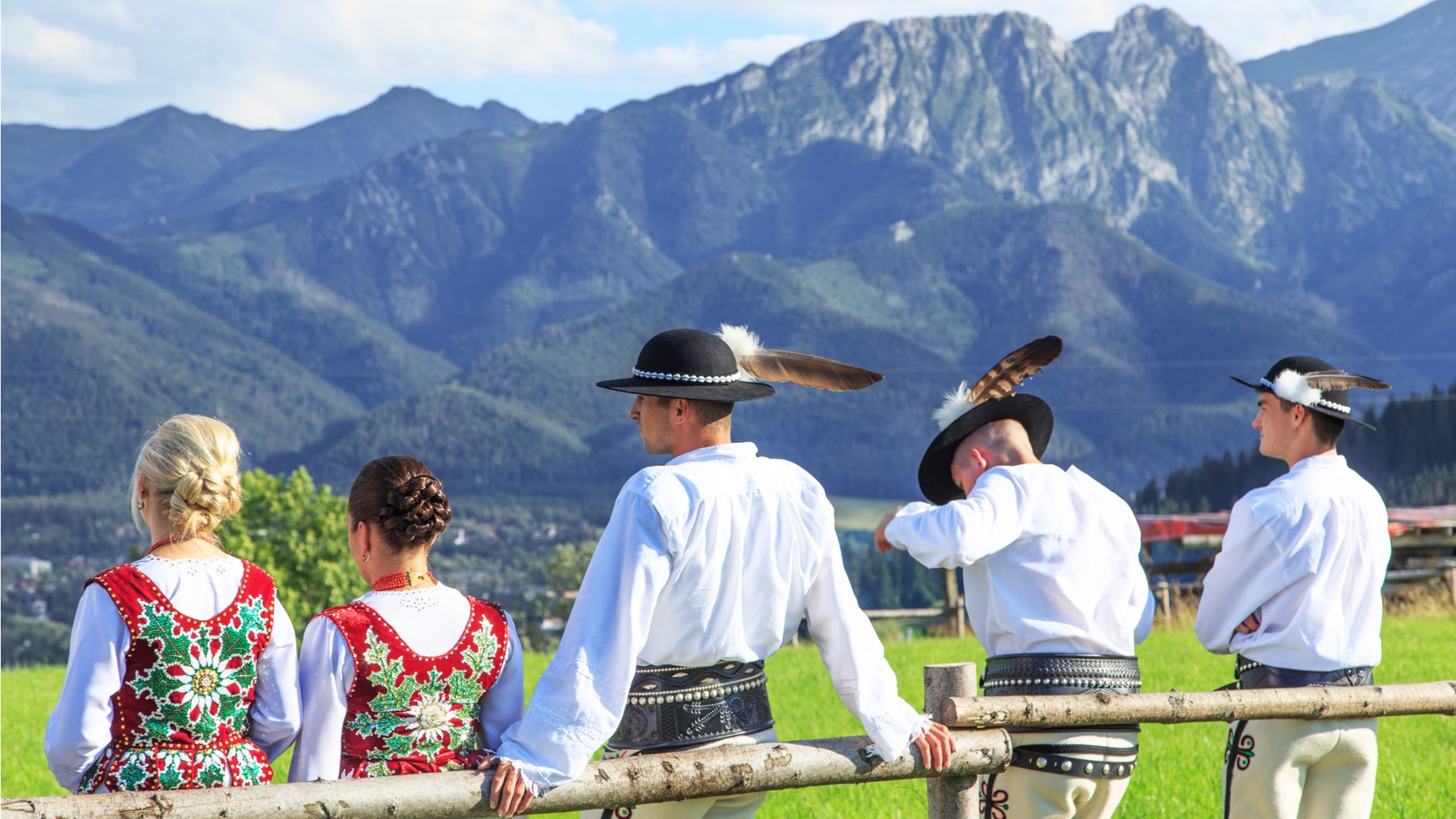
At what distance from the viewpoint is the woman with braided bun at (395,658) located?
335cm

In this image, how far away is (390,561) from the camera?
347 cm

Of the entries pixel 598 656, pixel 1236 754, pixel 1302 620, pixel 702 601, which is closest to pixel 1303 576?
pixel 1302 620

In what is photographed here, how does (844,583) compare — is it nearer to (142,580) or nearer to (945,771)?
(945,771)

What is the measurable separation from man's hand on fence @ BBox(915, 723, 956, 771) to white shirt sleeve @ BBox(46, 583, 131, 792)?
2012mm

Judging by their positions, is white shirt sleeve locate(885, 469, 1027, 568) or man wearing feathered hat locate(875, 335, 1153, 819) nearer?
white shirt sleeve locate(885, 469, 1027, 568)

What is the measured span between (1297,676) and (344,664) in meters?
3.03

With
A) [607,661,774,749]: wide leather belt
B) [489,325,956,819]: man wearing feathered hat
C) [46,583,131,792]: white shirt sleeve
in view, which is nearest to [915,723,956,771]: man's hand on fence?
[489,325,956,819]: man wearing feathered hat

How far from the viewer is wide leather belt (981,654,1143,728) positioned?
4.10 m

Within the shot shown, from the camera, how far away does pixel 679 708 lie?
11.1ft

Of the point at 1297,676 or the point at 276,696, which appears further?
the point at 1297,676

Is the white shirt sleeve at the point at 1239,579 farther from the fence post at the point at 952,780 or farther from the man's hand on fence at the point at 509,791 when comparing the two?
the man's hand on fence at the point at 509,791

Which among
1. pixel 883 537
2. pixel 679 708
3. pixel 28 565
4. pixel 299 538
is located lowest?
pixel 28 565

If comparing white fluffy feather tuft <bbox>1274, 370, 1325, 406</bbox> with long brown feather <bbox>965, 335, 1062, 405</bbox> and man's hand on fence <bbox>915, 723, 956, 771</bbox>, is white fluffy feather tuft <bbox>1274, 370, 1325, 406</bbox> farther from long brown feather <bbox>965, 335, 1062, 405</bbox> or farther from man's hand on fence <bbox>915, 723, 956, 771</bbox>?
man's hand on fence <bbox>915, 723, 956, 771</bbox>

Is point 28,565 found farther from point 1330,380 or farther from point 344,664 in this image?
point 1330,380
